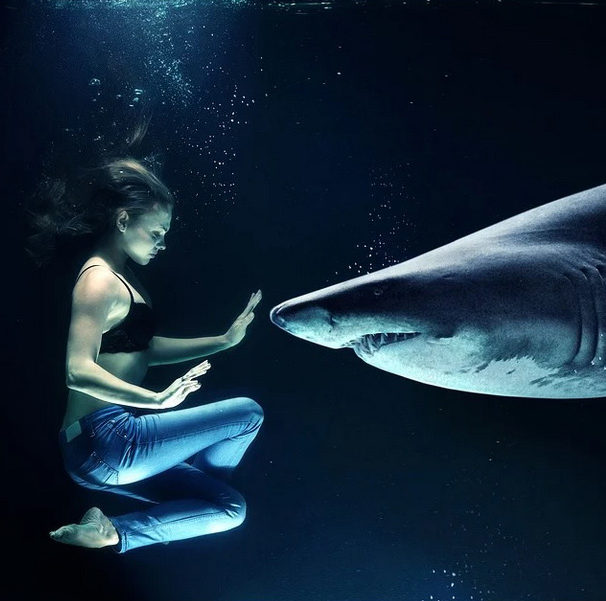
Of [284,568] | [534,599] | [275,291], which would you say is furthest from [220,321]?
[534,599]

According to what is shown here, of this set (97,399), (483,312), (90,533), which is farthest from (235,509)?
(483,312)

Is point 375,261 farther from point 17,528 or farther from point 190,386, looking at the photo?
point 17,528

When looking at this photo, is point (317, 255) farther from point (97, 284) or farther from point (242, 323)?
point (97, 284)

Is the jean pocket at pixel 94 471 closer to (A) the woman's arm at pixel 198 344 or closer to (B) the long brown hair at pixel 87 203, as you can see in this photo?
(A) the woman's arm at pixel 198 344

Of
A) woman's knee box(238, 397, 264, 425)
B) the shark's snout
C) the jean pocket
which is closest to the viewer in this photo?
the shark's snout

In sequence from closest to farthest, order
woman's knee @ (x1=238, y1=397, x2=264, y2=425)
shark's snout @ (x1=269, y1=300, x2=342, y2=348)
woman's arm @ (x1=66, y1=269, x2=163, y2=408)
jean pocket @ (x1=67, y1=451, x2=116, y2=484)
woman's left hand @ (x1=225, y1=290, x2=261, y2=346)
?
shark's snout @ (x1=269, y1=300, x2=342, y2=348) → woman's arm @ (x1=66, y1=269, x2=163, y2=408) → jean pocket @ (x1=67, y1=451, x2=116, y2=484) → woman's knee @ (x1=238, y1=397, x2=264, y2=425) → woman's left hand @ (x1=225, y1=290, x2=261, y2=346)

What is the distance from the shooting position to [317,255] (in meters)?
1.94

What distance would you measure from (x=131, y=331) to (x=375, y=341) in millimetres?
808

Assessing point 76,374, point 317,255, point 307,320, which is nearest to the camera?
point 307,320

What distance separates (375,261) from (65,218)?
1005 millimetres

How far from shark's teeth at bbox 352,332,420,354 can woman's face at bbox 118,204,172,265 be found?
0.85m

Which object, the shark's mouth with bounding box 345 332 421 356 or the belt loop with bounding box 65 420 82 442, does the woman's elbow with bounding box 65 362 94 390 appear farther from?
the shark's mouth with bounding box 345 332 421 356

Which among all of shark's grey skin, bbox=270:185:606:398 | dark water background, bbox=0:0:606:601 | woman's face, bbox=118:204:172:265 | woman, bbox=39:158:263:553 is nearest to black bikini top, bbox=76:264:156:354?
woman, bbox=39:158:263:553

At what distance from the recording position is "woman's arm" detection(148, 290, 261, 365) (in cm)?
178
